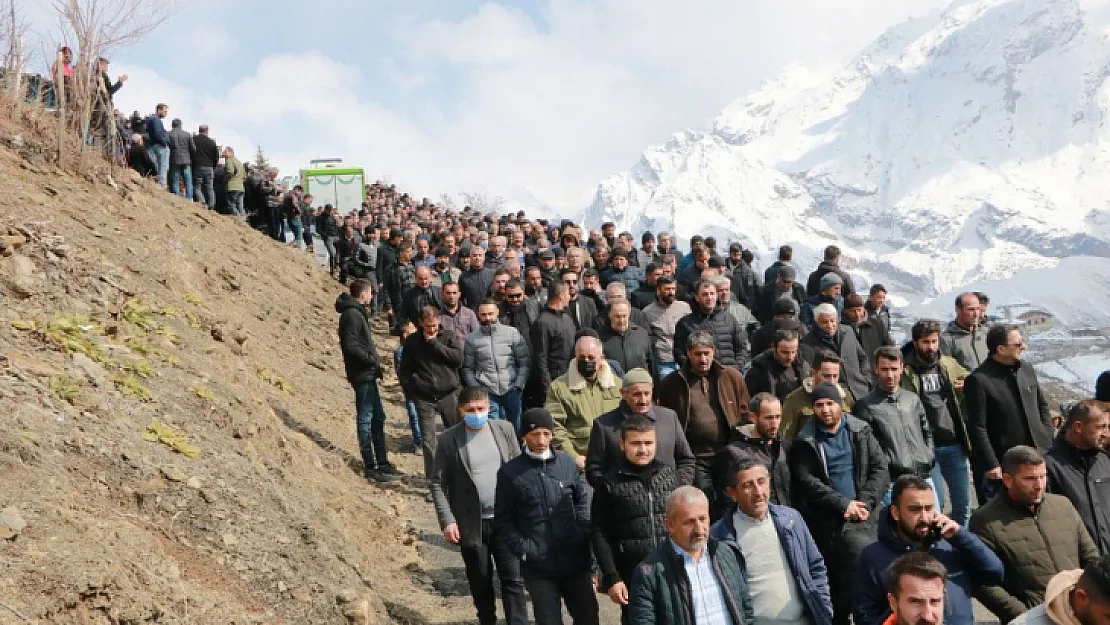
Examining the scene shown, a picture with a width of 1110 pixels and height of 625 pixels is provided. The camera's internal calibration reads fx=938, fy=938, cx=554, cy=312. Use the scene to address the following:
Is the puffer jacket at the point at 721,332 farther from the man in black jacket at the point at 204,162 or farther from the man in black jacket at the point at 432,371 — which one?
the man in black jacket at the point at 204,162

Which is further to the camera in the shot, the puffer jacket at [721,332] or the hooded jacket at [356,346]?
the hooded jacket at [356,346]

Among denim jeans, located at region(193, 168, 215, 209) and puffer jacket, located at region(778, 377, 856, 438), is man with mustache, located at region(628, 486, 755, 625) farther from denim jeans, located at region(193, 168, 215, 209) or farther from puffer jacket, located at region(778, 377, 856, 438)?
denim jeans, located at region(193, 168, 215, 209)

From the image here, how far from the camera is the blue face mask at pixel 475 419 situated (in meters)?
7.12

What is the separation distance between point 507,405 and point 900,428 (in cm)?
438

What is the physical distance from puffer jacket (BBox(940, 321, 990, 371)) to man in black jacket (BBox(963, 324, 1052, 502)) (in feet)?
4.09

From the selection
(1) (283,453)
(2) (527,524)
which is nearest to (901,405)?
(2) (527,524)

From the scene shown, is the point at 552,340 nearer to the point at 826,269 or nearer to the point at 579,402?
the point at 579,402

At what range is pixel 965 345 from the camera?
9211 mm

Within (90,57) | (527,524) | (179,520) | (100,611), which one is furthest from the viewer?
(90,57)

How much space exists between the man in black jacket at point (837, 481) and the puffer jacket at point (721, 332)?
313cm

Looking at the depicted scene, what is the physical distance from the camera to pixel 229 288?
Answer: 1620 cm

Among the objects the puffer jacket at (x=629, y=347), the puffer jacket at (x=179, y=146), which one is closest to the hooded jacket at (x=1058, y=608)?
the puffer jacket at (x=629, y=347)

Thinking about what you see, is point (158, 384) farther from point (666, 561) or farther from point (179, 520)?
point (666, 561)

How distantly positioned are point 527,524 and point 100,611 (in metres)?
2.60
